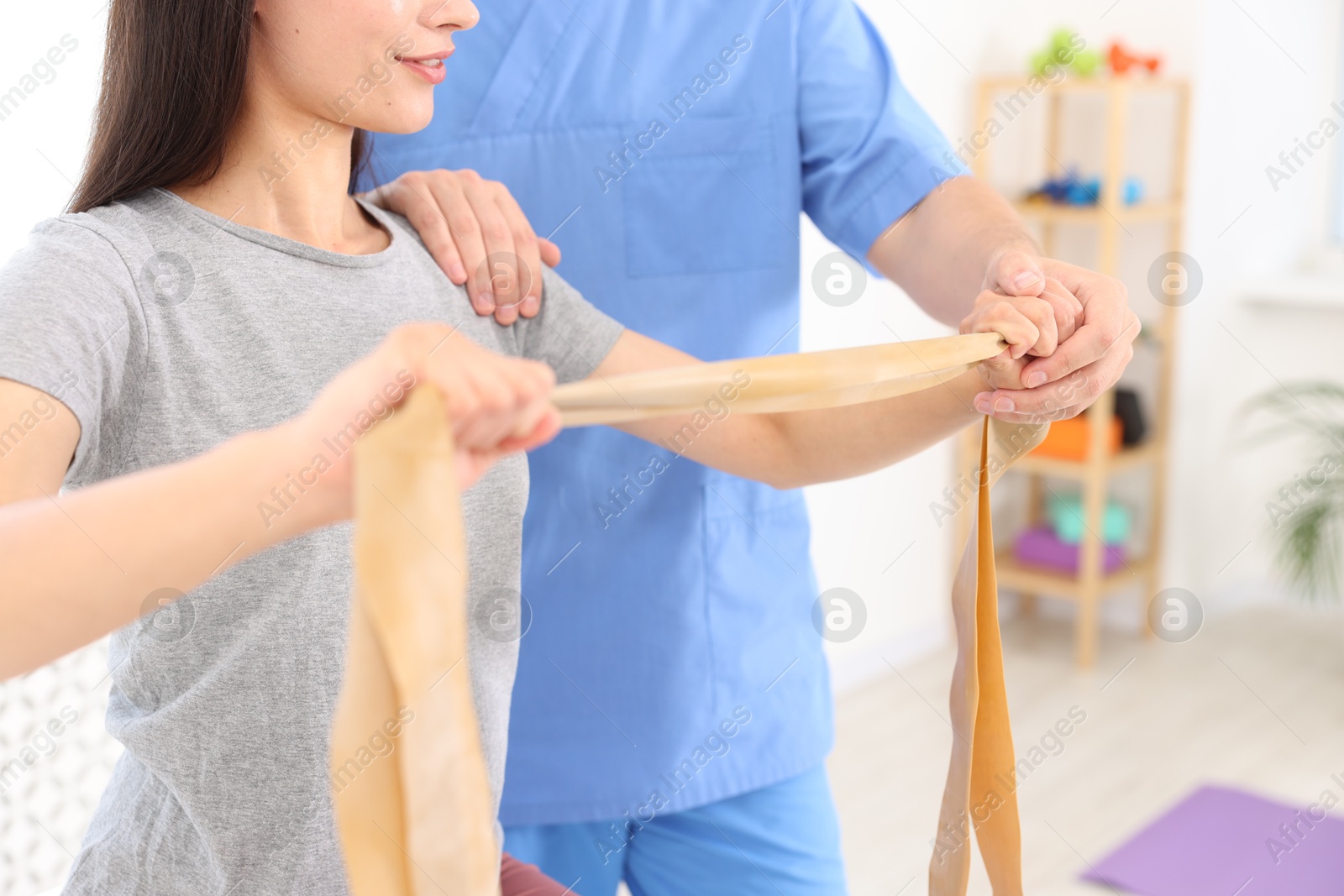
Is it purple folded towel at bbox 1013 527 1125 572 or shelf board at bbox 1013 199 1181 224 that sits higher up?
shelf board at bbox 1013 199 1181 224

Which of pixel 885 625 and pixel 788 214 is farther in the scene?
pixel 885 625

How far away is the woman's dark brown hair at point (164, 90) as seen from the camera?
0.92 meters

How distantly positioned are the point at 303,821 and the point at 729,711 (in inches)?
21.2

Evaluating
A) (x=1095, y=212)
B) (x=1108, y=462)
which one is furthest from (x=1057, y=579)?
(x=1095, y=212)

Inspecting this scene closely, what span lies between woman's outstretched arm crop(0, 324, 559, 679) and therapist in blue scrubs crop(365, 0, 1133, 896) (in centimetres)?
68

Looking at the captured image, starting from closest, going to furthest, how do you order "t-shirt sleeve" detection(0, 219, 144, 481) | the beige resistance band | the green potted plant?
the beige resistance band
"t-shirt sleeve" detection(0, 219, 144, 481)
the green potted plant

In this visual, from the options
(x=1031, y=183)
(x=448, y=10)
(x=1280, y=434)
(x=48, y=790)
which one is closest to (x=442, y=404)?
(x=448, y=10)

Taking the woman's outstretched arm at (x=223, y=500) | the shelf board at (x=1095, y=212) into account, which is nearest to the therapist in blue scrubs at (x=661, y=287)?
the woman's outstretched arm at (x=223, y=500)

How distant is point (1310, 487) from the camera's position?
3383mm

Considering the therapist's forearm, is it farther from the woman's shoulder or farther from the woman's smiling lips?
the woman's shoulder

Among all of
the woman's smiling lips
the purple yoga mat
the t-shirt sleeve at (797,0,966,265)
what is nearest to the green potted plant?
the purple yoga mat

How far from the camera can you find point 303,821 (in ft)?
2.98

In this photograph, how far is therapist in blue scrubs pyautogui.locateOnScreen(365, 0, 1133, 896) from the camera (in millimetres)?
1315

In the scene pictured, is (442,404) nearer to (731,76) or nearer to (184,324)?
(184,324)
